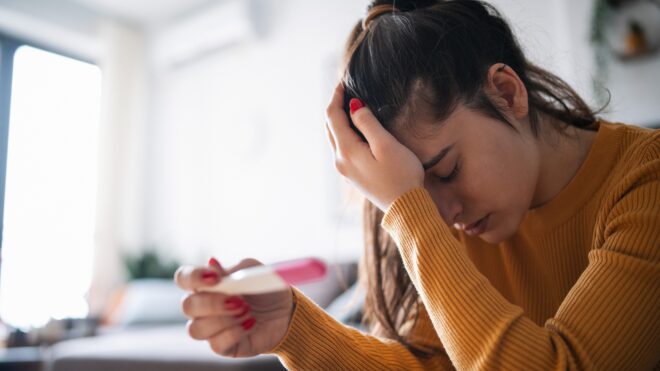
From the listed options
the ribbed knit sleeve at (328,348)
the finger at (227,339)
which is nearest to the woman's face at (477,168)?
the ribbed knit sleeve at (328,348)

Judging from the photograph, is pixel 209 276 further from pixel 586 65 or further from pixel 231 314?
pixel 586 65

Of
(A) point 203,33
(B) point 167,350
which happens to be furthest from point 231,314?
(A) point 203,33

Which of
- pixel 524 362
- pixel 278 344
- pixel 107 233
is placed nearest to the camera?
pixel 524 362

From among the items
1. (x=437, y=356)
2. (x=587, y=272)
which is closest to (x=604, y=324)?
(x=587, y=272)

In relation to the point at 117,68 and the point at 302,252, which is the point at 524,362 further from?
the point at 117,68

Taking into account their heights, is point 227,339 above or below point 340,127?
below

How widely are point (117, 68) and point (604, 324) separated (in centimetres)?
391

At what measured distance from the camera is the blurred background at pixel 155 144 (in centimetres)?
312

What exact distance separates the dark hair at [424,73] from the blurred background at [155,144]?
1.87m

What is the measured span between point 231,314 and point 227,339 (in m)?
0.03

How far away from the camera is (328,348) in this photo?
0.73m

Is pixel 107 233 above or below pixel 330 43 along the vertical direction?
below

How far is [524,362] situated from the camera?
0.53m

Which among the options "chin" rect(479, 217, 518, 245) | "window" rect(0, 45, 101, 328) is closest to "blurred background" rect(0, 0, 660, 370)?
"window" rect(0, 45, 101, 328)
